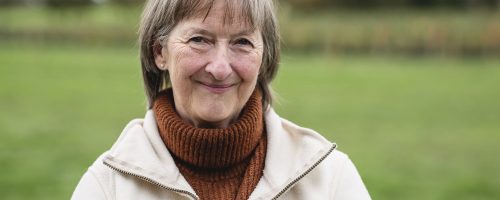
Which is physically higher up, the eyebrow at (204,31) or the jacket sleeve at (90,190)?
the eyebrow at (204,31)

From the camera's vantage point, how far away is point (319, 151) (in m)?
2.40

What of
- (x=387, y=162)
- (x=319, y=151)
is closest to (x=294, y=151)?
(x=319, y=151)

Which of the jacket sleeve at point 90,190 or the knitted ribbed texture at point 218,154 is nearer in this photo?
the jacket sleeve at point 90,190

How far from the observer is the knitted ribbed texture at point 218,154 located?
242 centimetres

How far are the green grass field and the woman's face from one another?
488mm

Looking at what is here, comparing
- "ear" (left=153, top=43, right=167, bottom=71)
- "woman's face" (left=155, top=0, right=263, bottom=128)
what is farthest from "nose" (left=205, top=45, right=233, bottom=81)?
"ear" (left=153, top=43, right=167, bottom=71)

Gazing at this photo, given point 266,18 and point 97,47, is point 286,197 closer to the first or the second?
point 266,18

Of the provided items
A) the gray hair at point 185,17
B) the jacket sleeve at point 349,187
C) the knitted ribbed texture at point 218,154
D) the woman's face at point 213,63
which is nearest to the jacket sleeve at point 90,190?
the knitted ribbed texture at point 218,154

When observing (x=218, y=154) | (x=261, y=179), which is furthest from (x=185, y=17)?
(x=261, y=179)

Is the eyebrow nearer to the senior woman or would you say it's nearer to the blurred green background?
the senior woman

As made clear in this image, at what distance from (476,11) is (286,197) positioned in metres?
32.5

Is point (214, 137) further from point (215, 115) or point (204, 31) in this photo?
point (204, 31)

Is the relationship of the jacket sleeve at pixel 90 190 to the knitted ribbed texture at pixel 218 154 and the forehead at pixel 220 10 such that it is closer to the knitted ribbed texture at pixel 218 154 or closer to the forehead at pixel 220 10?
the knitted ribbed texture at pixel 218 154

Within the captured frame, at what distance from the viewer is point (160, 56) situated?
2629 millimetres
